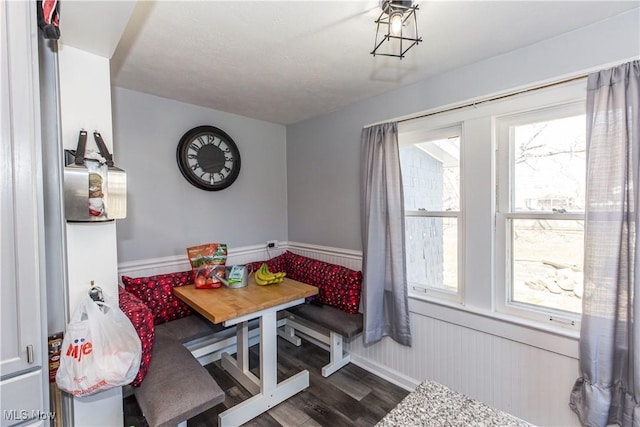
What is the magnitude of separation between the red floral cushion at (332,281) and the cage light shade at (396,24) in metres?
1.77

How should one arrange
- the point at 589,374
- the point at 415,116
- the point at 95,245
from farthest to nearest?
the point at 415,116 < the point at 589,374 < the point at 95,245

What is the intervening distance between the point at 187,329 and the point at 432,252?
6.64ft

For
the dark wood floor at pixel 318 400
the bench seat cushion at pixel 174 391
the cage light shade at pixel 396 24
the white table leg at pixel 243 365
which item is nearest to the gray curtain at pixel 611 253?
the cage light shade at pixel 396 24

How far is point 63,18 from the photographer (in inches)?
43.6

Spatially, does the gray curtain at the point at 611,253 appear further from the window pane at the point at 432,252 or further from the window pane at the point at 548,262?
the window pane at the point at 432,252

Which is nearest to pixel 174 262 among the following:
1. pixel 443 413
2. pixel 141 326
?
pixel 141 326

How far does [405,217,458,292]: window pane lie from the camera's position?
2.16m

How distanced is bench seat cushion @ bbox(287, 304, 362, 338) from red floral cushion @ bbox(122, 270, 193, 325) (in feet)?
3.28

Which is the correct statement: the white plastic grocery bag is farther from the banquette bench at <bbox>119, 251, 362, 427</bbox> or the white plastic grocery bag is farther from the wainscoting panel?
the wainscoting panel

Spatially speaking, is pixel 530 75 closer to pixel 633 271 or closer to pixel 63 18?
pixel 633 271

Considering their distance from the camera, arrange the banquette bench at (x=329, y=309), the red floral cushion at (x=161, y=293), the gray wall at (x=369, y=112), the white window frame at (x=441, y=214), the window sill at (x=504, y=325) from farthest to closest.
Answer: the banquette bench at (x=329, y=309) → the red floral cushion at (x=161, y=293) → the white window frame at (x=441, y=214) → the window sill at (x=504, y=325) → the gray wall at (x=369, y=112)

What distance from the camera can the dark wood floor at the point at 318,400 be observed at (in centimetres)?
196

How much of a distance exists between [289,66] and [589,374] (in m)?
2.51

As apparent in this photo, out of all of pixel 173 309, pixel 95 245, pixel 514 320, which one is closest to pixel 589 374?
pixel 514 320
